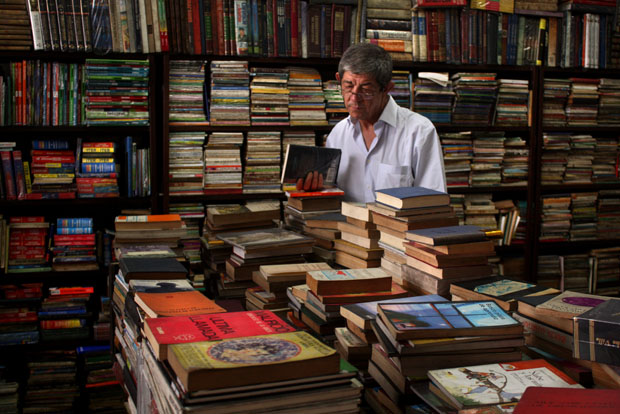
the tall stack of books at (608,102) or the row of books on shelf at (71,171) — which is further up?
the tall stack of books at (608,102)

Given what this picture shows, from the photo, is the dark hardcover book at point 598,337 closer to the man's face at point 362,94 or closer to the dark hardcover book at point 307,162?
the dark hardcover book at point 307,162

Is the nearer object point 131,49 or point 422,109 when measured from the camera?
point 131,49

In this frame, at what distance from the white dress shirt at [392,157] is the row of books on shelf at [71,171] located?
1.21m

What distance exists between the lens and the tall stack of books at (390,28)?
3.46m

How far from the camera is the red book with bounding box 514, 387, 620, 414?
790 mm

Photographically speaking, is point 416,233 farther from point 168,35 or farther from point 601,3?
point 601,3

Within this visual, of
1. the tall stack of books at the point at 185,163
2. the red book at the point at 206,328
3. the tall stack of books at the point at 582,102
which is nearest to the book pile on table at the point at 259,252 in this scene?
the red book at the point at 206,328

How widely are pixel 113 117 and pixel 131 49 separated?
0.37 metres

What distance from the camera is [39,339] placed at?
3162mm

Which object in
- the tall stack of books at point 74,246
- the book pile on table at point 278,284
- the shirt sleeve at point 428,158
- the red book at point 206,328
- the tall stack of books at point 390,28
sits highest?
the tall stack of books at point 390,28

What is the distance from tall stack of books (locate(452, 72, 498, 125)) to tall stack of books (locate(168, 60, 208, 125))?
59.7 inches

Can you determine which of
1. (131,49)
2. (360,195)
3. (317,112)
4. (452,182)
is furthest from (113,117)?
(452,182)

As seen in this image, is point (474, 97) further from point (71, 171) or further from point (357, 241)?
point (71, 171)

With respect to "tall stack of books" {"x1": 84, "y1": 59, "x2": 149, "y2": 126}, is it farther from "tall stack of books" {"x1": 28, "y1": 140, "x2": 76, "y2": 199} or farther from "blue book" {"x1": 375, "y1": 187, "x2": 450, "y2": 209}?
"blue book" {"x1": 375, "y1": 187, "x2": 450, "y2": 209}
